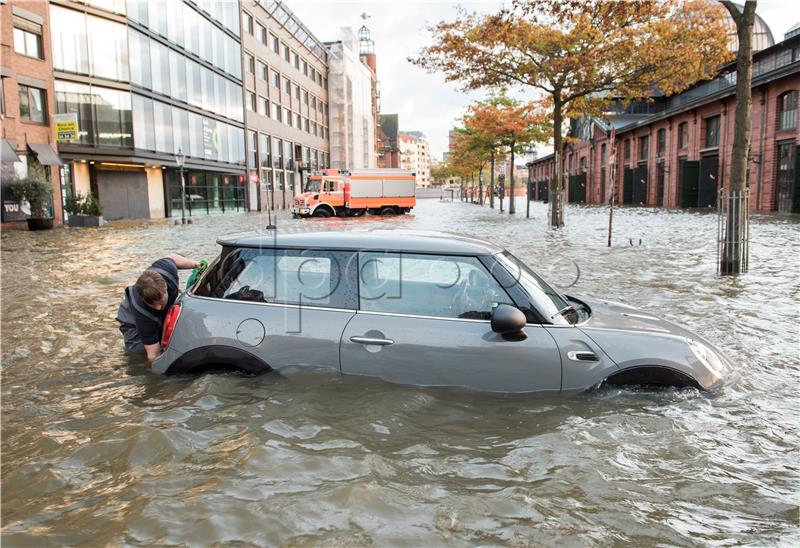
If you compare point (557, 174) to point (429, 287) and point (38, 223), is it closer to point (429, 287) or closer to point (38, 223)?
point (429, 287)

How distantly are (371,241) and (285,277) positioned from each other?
711 millimetres

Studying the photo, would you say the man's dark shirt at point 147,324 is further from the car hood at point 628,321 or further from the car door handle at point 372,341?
the car hood at point 628,321

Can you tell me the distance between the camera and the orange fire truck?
38.5 meters

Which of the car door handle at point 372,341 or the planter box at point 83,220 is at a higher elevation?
the planter box at point 83,220

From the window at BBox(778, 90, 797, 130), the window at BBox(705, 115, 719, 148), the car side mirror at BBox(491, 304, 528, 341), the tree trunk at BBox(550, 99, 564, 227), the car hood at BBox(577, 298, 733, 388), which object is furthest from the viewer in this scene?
the window at BBox(705, 115, 719, 148)

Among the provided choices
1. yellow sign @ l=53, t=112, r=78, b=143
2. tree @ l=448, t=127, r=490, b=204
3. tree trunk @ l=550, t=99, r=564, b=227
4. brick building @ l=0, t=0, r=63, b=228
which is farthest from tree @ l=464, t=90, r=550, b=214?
brick building @ l=0, t=0, r=63, b=228

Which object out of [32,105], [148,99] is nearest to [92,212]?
[32,105]

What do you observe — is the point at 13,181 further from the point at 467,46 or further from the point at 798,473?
the point at 798,473

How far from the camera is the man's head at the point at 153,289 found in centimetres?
495

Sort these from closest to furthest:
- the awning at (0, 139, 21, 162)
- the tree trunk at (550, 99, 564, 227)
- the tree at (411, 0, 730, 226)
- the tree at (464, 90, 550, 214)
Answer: the tree at (411, 0, 730, 226) → the tree trunk at (550, 99, 564, 227) → the awning at (0, 139, 21, 162) → the tree at (464, 90, 550, 214)

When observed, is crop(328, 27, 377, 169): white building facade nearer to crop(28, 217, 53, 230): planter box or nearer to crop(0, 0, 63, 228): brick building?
crop(0, 0, 63, 228): brick building

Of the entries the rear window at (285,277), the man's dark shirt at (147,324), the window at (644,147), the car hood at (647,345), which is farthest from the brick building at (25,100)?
the window at (644,147)

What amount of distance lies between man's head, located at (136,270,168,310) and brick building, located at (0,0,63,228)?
25.6 metres

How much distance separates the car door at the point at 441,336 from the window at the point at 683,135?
39220 millimetres
